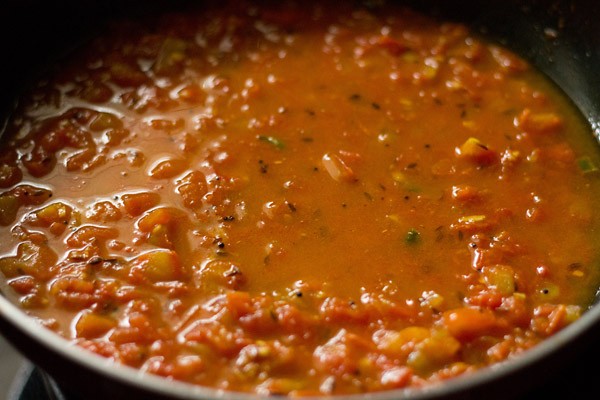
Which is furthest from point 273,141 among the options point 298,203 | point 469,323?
point 469,323

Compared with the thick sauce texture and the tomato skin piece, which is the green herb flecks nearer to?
the thick sauce texture

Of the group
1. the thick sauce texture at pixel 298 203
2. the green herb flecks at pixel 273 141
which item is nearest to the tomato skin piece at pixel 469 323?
the thick sauce texture at pixel 298 203

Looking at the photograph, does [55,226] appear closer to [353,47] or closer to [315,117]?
[315,117]

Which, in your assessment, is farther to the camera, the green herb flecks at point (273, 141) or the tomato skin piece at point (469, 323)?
the green herb flecks at point (273, 141)

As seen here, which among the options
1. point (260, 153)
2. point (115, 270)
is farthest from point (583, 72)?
point (115, 270)

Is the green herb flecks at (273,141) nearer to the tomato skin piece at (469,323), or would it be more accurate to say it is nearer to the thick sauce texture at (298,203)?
the thick sauce texture at (298,203)

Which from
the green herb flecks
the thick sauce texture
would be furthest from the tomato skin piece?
the green herb flecks

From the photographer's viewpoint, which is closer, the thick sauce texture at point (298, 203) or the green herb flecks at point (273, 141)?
the thick sauce texture at point (298, 203)

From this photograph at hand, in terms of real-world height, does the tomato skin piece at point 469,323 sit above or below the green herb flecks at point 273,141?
below
